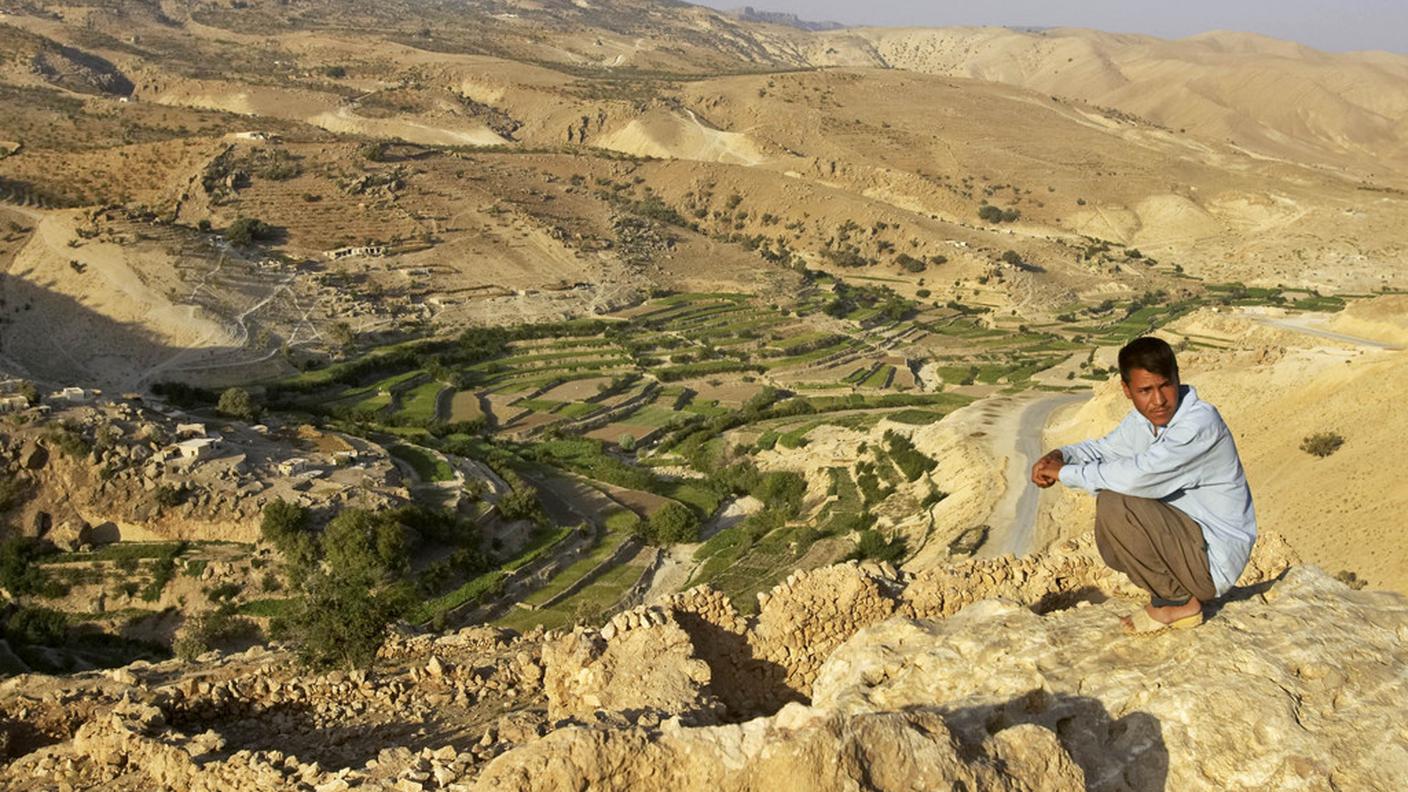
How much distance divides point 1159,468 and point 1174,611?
3.72 feet

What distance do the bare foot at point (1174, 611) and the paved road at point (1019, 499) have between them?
11933 millimetres

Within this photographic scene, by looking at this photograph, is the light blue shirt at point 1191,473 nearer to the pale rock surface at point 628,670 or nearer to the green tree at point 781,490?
the pale rock surface at point 628,670

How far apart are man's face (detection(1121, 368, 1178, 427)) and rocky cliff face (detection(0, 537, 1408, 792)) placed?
4.82ft

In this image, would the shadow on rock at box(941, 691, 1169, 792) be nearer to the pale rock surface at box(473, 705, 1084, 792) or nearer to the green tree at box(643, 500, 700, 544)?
the pale rock surface at box(473, 705, 1084, 792)

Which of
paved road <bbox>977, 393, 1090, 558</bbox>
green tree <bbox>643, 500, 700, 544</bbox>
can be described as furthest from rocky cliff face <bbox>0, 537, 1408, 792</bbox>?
green tree <bbox>643, 500, 700, 544</bbox>

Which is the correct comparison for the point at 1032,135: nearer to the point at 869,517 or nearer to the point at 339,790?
the point at 869,517

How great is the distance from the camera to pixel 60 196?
5431 cm

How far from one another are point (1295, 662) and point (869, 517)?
2061 cm

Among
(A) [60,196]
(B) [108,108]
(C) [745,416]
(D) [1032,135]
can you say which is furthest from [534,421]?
(D) [1032,135]

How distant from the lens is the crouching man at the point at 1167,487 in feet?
17.9

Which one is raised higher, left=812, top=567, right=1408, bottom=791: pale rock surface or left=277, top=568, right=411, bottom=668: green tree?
left=812, top=567, right=1408, bottom=791: pale rock surface

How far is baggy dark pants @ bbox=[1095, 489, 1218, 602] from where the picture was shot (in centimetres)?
564

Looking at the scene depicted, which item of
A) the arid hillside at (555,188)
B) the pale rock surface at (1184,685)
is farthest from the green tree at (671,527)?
the pale rock surface at (1184,685)

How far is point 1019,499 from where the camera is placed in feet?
80.9
